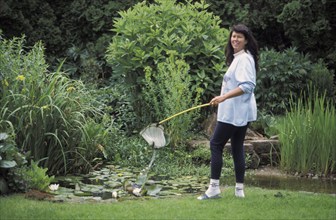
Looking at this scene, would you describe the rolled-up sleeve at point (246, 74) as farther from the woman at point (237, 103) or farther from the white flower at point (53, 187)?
the white flower at point (53, 187)

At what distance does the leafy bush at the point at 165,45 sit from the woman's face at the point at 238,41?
318 cm

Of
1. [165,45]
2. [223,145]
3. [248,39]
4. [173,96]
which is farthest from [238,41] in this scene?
A: [165,45]

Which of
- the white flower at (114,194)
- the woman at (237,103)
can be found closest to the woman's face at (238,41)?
the woman at (237,103)

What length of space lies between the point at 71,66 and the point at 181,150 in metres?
3.73

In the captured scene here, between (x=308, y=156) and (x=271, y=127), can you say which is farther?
(x=271, y=127)

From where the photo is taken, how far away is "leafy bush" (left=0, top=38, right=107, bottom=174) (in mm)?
7035

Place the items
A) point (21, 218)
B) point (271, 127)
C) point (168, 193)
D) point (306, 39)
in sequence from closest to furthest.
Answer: point (21, 218), point (168, 193), point (271, 127), point (306, 39)

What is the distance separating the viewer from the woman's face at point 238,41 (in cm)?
584

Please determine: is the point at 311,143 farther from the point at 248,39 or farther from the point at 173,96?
the point at 248,39

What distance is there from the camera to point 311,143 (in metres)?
7.73

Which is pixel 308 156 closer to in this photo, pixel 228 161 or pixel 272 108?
pixel 228 161

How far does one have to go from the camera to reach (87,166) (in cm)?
770

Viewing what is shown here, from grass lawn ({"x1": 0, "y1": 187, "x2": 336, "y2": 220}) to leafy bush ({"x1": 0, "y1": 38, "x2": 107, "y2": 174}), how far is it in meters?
1.30

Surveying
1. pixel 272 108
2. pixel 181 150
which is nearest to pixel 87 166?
pixel 181 150
